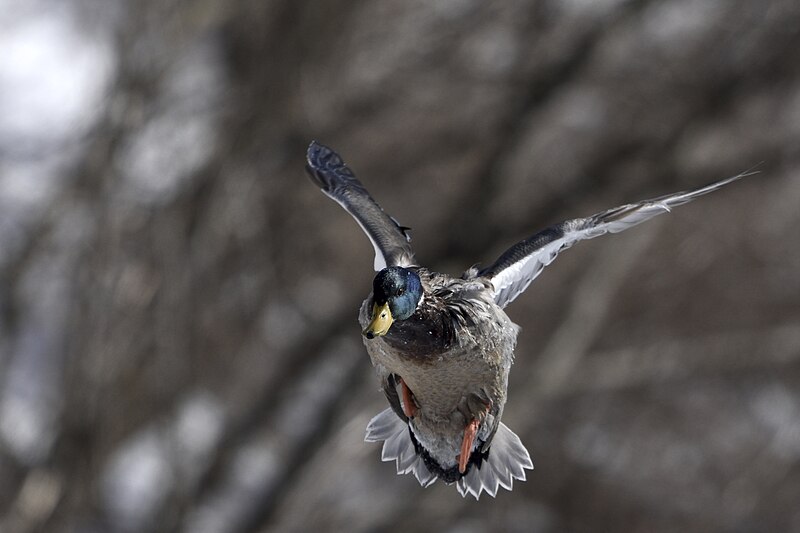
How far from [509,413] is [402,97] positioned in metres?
2.68

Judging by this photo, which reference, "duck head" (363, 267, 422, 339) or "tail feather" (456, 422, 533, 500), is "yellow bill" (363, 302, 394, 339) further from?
"tail feather" (456, 422, 533, 500)

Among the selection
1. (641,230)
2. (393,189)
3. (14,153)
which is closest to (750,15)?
(641,230)

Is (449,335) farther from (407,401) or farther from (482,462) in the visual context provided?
(482,462)

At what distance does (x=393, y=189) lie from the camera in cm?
984

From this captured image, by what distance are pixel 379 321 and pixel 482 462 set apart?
37.0 inches

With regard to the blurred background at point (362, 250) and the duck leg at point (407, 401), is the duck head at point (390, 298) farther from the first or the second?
the blurred background at point (362, 250)

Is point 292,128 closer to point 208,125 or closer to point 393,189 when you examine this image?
point 208,125

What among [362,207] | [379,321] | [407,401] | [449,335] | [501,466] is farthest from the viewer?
[501,466]

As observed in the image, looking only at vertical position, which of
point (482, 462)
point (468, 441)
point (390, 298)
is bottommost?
point (482, 462)

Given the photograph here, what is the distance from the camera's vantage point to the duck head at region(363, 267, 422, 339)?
1.78 m

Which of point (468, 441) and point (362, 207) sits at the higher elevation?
point (362, 207)

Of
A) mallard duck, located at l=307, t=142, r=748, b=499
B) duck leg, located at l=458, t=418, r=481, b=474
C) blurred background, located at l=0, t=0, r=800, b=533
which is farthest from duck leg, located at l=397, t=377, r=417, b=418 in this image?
blurred background, located at l=0, t=0, r=800, b=533

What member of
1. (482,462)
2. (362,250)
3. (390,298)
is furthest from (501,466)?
(362,250)

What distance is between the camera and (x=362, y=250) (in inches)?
409
